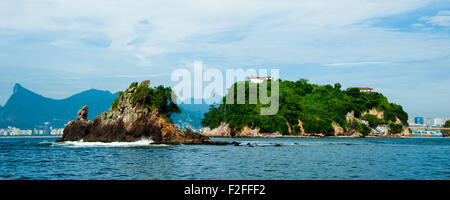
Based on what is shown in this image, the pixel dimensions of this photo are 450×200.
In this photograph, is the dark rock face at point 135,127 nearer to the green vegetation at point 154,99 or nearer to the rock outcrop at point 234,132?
the green vegetation at point 154,99

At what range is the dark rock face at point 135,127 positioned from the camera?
83500mm

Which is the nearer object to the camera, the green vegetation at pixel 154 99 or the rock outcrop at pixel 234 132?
the green vegetation at pixel 154 99

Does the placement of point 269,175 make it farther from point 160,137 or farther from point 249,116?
point 249,116

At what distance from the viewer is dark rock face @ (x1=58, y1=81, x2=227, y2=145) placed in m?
83.5

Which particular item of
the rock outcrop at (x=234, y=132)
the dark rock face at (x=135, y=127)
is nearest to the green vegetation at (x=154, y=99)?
the dark rock face at (x=135, y=127)

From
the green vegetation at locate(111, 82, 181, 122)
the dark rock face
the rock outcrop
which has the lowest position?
the rock outcrop

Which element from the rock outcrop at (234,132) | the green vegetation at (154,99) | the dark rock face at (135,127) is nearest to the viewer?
the dark rock face at (135,127)

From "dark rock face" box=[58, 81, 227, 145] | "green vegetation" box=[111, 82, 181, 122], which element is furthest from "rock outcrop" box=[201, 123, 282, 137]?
"dark rock face" box=[58, 81, 227, 145]

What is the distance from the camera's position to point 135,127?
83750 millimetres

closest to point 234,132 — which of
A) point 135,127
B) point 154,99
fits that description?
point 154,99

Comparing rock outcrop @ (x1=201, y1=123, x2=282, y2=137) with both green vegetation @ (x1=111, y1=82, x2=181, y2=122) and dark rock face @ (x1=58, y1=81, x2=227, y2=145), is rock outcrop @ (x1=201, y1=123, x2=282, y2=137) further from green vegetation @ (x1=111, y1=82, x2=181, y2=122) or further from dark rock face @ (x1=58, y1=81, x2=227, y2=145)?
dark rock face @ (x1=58, y1=81, x2=227, y2=145)

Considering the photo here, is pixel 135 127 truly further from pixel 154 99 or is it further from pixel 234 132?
pixel 234 132

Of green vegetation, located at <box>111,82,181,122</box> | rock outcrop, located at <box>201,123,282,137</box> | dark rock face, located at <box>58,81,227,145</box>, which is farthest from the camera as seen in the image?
rock outcrop, located at <box>201,123,282,137</box>
